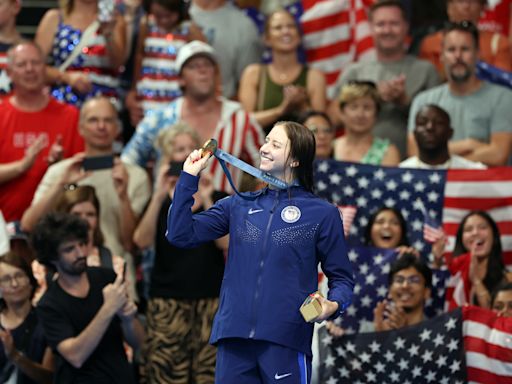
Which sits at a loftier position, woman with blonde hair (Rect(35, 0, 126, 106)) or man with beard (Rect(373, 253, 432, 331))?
woman with blonde hair (Rect(35, 0, 126, 106))

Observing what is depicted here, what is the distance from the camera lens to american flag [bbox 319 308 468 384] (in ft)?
26.0

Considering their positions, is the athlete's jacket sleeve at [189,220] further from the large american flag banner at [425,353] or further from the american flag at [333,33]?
the american flag at [333,33]

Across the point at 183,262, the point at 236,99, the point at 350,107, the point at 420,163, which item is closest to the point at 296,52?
the point at 236,99

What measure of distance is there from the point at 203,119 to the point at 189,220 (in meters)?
3.89

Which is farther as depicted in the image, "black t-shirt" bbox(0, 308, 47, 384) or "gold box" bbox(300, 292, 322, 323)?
"black t-shirt" bbox(0, 308, 47, 384)

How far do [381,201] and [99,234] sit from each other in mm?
1946

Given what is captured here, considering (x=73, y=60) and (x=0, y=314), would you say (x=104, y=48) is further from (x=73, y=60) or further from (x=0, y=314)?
(x=0, y=314)

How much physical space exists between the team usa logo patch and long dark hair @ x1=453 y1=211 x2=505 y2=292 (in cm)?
267

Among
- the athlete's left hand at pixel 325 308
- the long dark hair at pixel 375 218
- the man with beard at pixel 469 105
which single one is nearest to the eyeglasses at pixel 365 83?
the man with beard at pixel 469 105

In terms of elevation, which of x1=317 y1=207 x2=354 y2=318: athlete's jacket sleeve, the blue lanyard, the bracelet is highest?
the blue lanyard

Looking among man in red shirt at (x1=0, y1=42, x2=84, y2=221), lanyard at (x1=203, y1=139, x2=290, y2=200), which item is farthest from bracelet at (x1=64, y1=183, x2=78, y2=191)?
lanyard at (x1=203, y1=139, x2=290, y2=200)

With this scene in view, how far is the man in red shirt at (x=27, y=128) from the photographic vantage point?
9734 millimetres

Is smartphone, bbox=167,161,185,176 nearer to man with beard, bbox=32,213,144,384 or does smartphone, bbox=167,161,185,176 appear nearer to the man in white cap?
the man in white cap

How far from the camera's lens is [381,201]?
30.3 ft
